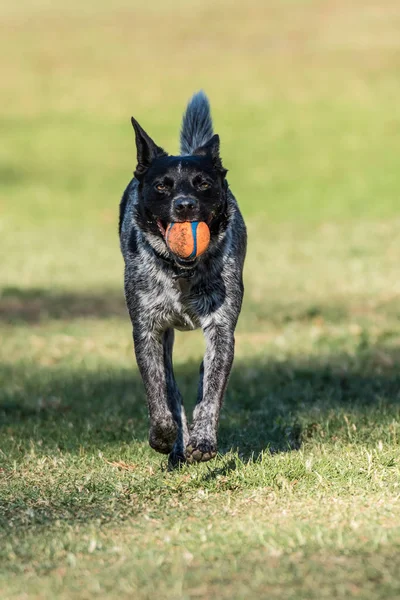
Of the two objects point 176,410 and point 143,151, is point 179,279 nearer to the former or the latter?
point 143,151

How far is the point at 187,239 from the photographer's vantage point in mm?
6277

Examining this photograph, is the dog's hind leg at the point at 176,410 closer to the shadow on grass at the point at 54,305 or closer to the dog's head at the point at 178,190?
the dog's head at the point at 178,190

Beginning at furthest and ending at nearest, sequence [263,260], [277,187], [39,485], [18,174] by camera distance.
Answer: [18,174], [277,187], [263,260], [39,485]

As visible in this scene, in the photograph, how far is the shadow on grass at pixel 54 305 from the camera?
14.5 metres

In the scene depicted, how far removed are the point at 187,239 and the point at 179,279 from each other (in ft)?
1.67

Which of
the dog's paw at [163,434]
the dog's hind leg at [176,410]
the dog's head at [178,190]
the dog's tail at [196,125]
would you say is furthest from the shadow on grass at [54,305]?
the dog's paw at [163,434]

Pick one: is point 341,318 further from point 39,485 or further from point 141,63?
point 141,63

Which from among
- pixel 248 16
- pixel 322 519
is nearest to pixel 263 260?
pixel 322 519

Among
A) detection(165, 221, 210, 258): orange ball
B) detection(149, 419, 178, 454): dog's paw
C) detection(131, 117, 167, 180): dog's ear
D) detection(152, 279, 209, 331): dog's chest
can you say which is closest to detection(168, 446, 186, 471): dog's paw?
detection(149, 419, 178, 454): dog's paw

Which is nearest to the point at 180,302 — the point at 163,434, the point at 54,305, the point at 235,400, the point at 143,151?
the point at 163,434

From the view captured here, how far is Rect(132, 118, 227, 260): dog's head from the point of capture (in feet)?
21.0

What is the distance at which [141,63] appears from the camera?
143 ft

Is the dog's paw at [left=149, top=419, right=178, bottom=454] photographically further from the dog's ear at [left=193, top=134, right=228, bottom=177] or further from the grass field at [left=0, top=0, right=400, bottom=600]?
the dog's ear at [left=193, top=134, right=228, bottom=177]

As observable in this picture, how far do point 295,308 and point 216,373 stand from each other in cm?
790
